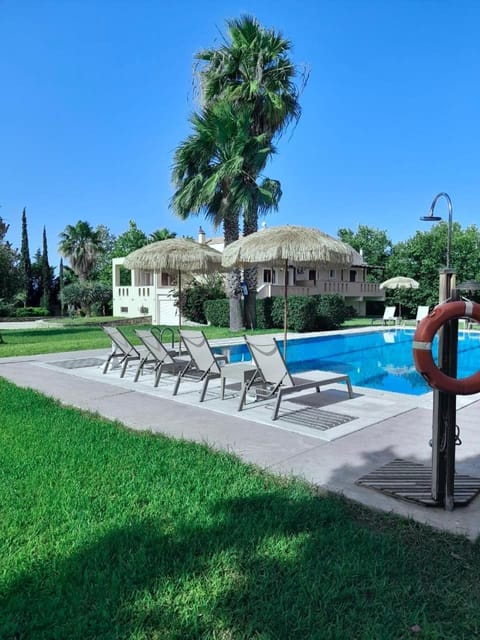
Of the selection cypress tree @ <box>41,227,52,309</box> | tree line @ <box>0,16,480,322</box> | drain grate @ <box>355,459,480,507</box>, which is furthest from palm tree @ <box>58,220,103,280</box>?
drain grate @ <box>355,459,480,507</box>

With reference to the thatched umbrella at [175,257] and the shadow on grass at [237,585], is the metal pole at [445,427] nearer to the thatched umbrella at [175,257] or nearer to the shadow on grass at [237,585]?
the shadow on grass at [237,585]

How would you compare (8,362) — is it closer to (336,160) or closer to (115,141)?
(115,141)

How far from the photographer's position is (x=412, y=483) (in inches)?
148

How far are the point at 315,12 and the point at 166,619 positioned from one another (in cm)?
1586

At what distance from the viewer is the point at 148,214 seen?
150ft

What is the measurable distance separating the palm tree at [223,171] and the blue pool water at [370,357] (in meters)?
5.06

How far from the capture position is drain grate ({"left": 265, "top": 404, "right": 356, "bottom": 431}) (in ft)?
18.7

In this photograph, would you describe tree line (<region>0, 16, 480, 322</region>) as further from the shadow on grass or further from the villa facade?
the shadow on grass

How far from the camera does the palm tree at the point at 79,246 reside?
41750 mm

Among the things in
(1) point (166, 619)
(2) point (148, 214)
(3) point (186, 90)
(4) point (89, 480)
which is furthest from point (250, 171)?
(2) point (148, 214)

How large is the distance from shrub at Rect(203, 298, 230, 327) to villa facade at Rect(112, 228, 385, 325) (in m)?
4.23

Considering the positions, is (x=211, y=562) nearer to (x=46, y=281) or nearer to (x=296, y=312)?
(x=296, y=312)

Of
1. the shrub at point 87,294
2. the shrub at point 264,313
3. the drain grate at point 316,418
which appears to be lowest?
the drain grate at point 316,418

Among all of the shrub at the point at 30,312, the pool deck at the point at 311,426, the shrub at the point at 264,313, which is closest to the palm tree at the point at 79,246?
the shrub at the point at 30,312
